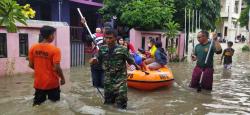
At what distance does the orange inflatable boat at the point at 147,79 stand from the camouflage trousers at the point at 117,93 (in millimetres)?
2869

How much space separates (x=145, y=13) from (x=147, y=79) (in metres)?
9.27

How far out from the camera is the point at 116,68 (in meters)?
6.76

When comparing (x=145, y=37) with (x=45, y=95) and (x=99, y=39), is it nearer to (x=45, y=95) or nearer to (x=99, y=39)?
(x=99, y=39)

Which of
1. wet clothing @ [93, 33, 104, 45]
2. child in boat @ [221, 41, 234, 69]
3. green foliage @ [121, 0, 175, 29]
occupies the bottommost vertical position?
child in boat @ [221, 41, 234, 69]

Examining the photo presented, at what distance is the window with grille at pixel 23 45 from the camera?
13.0 meters

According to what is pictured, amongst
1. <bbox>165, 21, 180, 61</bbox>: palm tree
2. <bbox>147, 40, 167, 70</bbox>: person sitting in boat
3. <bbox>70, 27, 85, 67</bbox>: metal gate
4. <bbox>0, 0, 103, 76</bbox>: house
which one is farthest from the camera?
<bbox>165, 21, 180, 61</bbox>: palm tree

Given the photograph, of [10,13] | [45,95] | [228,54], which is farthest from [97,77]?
[228,54]

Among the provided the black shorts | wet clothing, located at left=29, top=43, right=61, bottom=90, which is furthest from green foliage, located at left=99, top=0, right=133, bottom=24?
wet clothing, located at left=29, top=43, right=61, bottom=90

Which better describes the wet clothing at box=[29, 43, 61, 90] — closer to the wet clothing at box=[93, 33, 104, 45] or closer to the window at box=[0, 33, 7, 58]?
the wet clothing at box=[93, 33, 104, 45]

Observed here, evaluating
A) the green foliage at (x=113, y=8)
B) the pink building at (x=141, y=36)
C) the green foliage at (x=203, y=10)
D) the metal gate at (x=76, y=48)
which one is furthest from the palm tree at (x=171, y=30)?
the metal gate at (x=76, y=48)

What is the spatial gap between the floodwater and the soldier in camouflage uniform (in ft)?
1.19

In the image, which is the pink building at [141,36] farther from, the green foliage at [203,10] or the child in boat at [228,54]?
the child in boat at [228,54]

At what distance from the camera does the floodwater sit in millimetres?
7027

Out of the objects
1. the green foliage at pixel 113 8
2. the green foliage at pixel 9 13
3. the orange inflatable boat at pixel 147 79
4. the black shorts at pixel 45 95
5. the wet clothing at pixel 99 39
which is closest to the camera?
the green foliage at pixel 9 13
